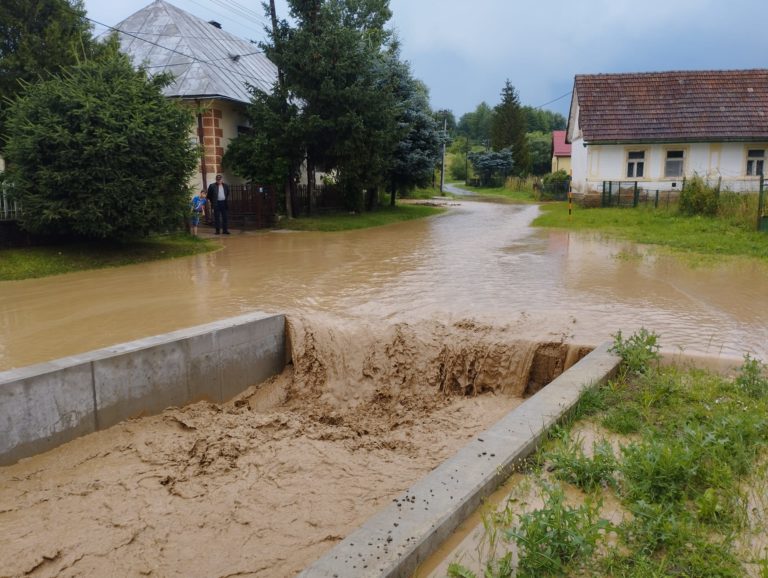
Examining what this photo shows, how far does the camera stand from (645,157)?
29297mm

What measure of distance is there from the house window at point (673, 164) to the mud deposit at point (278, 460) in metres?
25.3

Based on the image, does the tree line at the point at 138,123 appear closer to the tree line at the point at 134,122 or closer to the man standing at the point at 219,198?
the tree line at the point at 134,122

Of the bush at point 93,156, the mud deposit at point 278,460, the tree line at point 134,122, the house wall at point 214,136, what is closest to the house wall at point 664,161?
the tree line at point 134,122

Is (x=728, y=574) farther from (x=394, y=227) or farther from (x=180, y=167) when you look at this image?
(x=394, y=227)

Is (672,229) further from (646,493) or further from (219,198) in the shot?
(646,493)

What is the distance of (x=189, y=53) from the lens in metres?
23.4

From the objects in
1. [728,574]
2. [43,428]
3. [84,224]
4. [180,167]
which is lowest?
[43,428]

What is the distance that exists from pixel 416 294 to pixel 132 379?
4953 mm

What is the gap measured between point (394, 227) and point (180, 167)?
1011 cm

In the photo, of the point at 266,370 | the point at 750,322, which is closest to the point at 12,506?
the point at 266,370

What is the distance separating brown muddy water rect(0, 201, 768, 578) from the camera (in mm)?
4512

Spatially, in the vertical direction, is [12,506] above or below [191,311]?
below

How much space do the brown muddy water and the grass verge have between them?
4.84 ft

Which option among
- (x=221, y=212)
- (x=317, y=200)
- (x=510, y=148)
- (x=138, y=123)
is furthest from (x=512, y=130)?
(x=138, y=123)
